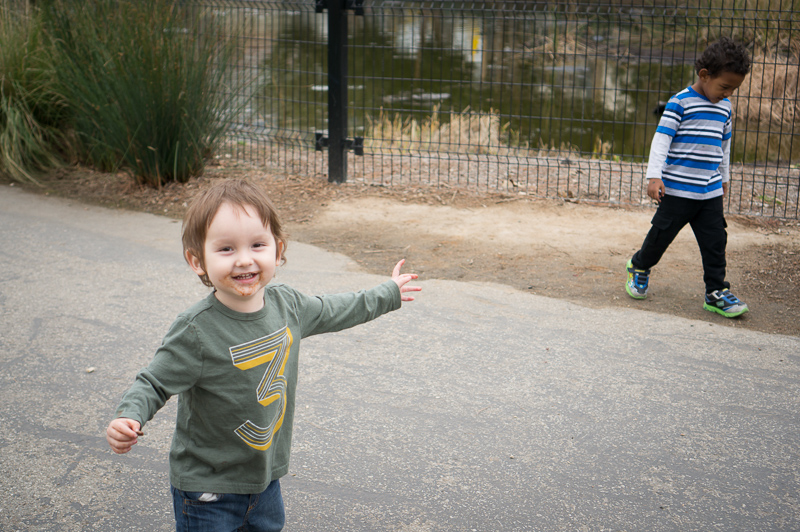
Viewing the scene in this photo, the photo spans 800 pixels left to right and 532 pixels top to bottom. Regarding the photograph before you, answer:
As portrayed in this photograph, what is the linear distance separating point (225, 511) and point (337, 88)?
5.74 m

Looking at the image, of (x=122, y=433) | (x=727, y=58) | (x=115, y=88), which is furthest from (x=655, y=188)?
(x=115, y=88)

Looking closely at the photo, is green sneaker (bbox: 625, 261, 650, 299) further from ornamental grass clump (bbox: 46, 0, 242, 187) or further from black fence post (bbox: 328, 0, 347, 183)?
ornamental grass clump (bbox: 46, 0, 242, 187)

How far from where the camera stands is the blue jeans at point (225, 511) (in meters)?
1.97

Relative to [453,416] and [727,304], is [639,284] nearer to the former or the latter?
[727,304]

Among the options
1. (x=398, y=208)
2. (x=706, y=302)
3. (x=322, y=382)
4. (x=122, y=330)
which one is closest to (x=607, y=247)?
(x=706, y=302)

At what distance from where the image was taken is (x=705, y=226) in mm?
4605

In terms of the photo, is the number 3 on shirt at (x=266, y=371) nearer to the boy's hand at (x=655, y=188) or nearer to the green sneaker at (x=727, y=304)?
the boy's hand at (x=655, y=188)

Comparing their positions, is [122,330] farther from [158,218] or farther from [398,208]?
[398,208]

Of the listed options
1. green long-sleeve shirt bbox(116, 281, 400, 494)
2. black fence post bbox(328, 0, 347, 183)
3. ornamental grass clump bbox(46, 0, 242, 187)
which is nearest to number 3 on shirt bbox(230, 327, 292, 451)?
green long-sleeve shirt bbox(116, 281, 400, 494)

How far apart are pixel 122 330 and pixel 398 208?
3103mm

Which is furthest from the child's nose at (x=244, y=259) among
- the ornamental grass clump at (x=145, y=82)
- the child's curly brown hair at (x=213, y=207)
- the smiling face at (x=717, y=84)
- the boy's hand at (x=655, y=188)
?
the ornamental grass clump at (x=145, y=82)

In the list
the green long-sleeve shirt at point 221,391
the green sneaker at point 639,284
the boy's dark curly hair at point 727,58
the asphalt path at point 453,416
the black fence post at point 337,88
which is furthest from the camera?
A: the black fence post at point 337,88

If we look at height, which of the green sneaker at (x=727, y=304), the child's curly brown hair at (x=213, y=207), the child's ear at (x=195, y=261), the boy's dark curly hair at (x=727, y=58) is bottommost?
the green sneaker at (x=727, y=304)

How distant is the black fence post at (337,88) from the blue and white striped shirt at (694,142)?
353 cm
